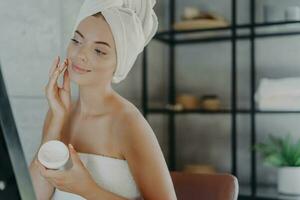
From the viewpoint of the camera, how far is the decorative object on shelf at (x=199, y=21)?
2.12 metres

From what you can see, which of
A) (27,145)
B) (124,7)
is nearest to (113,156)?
(124,7)

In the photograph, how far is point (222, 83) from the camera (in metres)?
2.33

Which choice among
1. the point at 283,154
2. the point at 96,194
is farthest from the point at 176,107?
the point at 96,194

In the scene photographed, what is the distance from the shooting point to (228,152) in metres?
2.31

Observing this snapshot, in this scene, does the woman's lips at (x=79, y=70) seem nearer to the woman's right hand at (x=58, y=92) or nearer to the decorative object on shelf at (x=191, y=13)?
the woman's right hand at (x=58, y=92)

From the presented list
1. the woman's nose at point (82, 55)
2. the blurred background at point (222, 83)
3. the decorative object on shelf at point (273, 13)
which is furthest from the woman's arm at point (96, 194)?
the decorative object on shelf at point (273, 13)

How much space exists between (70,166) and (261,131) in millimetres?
1742

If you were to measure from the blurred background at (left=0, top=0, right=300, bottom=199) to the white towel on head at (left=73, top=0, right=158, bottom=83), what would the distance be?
98cm

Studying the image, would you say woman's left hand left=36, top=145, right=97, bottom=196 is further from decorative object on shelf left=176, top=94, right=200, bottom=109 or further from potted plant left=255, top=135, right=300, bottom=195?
decorative object on shelf left=176, top=94, right=200, bottom=109

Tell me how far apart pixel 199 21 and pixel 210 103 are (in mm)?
437

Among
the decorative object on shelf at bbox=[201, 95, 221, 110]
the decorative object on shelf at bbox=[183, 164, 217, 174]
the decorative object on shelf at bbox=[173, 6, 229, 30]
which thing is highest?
the decorative object on shelf at bbox=[173, 6, 229, 30]

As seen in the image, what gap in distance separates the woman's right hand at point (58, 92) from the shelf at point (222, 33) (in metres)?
1.48

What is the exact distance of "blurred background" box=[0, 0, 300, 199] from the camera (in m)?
2.07

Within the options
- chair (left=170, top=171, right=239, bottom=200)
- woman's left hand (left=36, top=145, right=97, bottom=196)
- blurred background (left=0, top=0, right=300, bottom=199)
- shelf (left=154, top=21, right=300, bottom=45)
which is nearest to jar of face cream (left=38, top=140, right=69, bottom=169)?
woman's left hand (left=36, top=145, right=97, bottom=196)
